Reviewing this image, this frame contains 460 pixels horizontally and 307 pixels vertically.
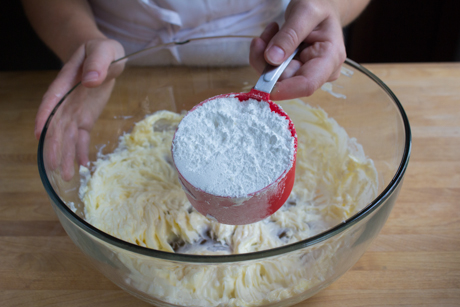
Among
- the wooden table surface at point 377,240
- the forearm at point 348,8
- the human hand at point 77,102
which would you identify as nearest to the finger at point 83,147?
the human hand at point 77,102

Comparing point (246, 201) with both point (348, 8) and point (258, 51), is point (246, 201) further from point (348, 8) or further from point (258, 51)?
point (348, 8)

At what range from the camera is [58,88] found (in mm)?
893

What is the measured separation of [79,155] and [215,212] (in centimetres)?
44

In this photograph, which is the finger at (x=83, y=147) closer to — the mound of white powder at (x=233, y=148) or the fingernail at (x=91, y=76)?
the fingernail at (x=91, y=76)

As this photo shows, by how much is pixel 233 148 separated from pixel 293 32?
303 mm

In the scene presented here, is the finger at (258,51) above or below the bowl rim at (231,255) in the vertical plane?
above

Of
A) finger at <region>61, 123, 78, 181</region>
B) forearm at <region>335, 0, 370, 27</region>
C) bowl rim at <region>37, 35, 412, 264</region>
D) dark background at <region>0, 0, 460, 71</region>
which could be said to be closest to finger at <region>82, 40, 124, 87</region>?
finger at <region>61, 123, 78, 181</region>

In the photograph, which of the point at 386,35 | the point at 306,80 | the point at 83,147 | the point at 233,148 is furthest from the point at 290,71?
the point at 386,35

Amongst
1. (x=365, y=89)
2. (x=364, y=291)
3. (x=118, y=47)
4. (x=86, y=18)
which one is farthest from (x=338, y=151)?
(x=86, y=18)

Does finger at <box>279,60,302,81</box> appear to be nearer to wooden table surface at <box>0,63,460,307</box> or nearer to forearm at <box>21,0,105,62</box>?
wooden table surface at <box>0,63,460,307</box>

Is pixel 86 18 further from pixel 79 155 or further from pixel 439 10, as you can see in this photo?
pixel 439 10

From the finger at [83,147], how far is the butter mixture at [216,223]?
23 mm

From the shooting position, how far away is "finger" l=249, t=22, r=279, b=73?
2.92 ft

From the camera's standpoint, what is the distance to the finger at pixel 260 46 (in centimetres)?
89
